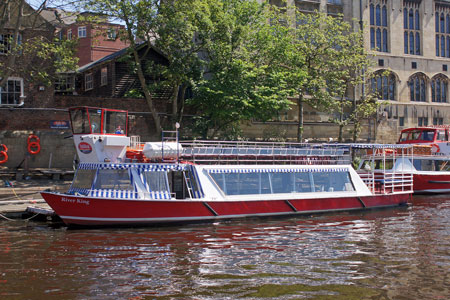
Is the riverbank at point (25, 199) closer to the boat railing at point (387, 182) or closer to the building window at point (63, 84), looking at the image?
the building window at point (63, 84)

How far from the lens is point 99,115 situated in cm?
1886

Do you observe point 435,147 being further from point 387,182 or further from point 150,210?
point 150,210

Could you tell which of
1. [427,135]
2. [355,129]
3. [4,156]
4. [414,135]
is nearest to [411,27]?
[355,129]

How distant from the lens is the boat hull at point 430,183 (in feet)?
102

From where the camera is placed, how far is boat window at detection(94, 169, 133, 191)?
17.9 meters

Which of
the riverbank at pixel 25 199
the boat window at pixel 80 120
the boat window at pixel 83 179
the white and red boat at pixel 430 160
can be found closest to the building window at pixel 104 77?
the riverbank at pixel 25 199

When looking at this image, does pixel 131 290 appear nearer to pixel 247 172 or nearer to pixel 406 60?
pixel 247 172

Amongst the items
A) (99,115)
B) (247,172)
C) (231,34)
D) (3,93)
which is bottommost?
(247,172)

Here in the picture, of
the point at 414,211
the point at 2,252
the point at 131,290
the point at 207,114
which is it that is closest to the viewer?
the point at 131,290

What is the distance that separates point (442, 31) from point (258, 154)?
41.8m

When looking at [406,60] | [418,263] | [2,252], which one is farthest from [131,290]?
[406,60]

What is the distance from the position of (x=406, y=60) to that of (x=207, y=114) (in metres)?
29.1

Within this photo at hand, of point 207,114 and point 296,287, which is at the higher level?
point 207,114

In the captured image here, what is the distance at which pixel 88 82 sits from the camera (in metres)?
42.1
